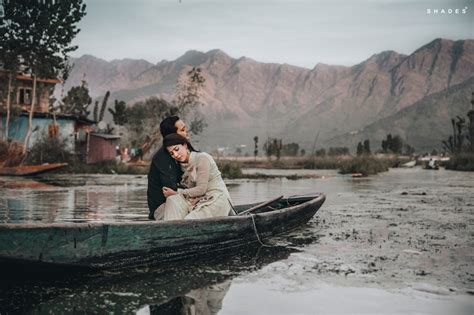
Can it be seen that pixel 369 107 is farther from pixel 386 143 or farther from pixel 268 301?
pixel 268 301

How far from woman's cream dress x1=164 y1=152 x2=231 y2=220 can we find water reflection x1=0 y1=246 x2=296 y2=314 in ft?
2.28

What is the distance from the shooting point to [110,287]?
5336 millimetres

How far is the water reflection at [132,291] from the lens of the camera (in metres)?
4.63

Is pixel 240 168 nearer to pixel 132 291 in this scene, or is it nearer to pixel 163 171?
pixel 163 171

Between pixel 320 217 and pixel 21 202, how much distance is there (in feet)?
27.1

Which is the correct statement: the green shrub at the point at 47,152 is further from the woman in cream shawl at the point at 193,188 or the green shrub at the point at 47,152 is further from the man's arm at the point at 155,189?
the woman in cream shawl at the point at 193,188

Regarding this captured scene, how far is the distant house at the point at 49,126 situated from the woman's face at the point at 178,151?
26.3 m

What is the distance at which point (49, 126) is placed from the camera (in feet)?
106

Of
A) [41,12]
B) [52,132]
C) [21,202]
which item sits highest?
[41,12]

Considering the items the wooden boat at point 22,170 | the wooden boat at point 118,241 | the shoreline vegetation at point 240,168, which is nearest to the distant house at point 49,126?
the shoreline vegetation at point 240,168

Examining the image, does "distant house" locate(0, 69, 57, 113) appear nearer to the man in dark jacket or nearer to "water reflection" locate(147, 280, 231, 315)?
the man in dark jacket

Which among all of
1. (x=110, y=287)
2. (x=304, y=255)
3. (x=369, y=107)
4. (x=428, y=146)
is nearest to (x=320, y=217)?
(x=304, y=255)

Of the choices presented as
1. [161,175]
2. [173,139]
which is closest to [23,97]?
[161,175]

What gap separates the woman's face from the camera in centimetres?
638
